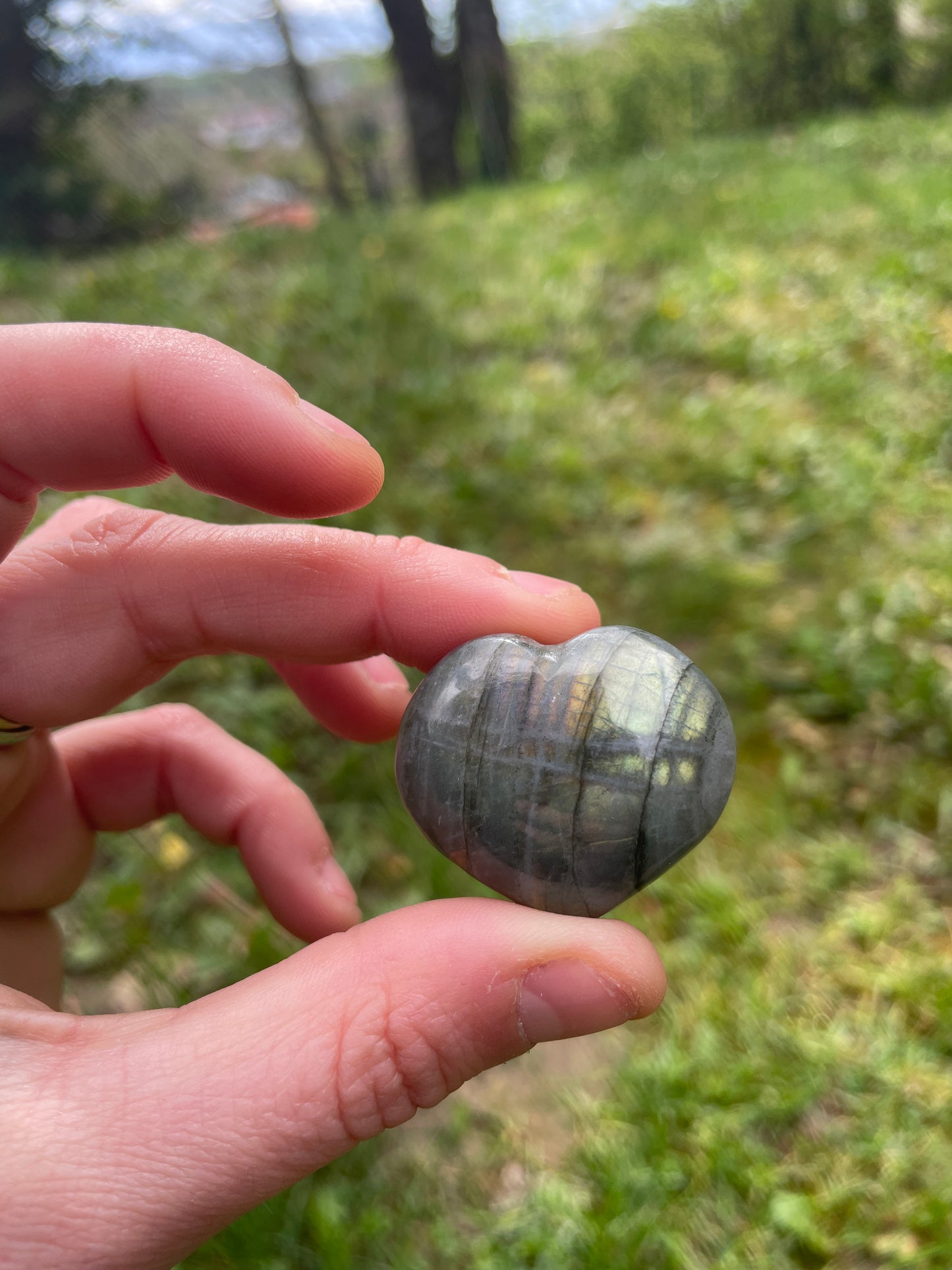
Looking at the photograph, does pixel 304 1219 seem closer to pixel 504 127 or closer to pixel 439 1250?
pixel 439 1250

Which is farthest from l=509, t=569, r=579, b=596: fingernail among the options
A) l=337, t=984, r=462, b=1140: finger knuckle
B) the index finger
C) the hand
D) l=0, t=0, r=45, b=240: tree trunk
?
l=0, t=0, r=45, b=240: tree trunk

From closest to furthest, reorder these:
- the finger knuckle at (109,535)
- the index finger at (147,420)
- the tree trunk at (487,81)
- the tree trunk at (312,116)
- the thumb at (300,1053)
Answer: the thumb at (300,1053) < the index finger at (147,420) < the finger knuckle at (109,535) < the tree trunk at (312,116) < the tree trunk at (487,81)

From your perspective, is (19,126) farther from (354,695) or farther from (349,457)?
(349,457)

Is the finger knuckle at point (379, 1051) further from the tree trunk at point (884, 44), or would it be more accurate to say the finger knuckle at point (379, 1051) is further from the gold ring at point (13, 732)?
the tree trunk at point (884, 44)

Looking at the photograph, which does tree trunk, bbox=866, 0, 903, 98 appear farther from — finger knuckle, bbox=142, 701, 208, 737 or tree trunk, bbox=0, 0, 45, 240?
finger knuckle, bbox=142, 701, 208, 737

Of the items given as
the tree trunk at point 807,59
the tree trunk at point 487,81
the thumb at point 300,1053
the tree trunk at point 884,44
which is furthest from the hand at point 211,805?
the tree trunk at point 884,44

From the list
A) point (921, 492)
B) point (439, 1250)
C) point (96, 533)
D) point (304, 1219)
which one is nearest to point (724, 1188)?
point (439, 1250)
